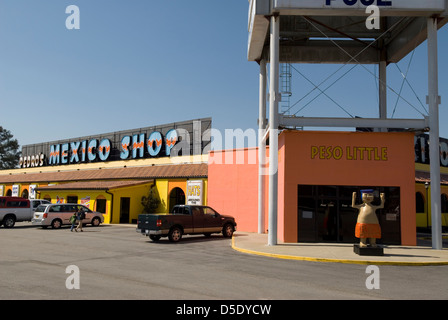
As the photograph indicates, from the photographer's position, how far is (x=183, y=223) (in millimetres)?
20391

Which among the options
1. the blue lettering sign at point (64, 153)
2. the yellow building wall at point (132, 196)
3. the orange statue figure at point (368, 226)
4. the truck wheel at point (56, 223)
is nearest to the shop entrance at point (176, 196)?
the yellow building wall at point (132, 196)

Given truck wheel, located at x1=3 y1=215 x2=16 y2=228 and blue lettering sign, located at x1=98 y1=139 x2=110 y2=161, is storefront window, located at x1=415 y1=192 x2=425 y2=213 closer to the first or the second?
blue lettering sign, located at x1=98 y1=139 x2=110 y2=161

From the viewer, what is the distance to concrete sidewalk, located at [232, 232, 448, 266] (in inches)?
557

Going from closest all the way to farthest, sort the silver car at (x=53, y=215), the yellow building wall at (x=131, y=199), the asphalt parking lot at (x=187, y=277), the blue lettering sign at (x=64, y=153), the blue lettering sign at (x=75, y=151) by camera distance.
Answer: the asphalt parking lot at (x=187, y=277) < the silver car at (x=53, y=215) < the yellow building wall at (x=131, y=199) < the blue lettering sign at (x=75, y=151) < the blue lettering sign at (x=64, y=153)

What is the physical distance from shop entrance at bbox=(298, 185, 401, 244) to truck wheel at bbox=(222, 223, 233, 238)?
4586mm

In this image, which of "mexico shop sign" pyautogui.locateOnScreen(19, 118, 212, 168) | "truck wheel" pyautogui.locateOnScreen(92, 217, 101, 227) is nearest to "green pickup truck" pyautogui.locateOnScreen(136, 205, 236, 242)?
"truck wheel" pyautogui.locateOnScreen(92, 217, 101, 227)

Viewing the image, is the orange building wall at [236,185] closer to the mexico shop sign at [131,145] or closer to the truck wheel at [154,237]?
the mexico shop sign at [131,145]

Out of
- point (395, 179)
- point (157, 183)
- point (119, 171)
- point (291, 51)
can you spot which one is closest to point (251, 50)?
point (291, 51)

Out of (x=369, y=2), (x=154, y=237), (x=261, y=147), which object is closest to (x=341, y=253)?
(x=154, y=237)

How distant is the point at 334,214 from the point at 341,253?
388 cm

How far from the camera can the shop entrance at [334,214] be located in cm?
1950

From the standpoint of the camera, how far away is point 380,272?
40.2 ft

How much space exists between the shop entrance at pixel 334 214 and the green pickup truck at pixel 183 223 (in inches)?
184
